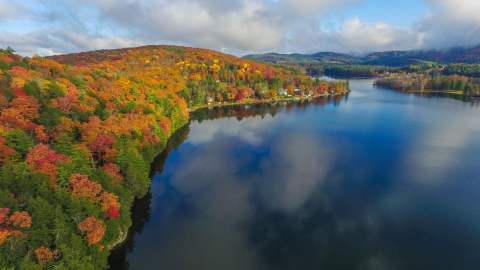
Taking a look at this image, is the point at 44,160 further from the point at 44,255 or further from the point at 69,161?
the point at 44,255

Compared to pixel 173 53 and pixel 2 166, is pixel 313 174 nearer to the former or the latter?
pixel 2 166

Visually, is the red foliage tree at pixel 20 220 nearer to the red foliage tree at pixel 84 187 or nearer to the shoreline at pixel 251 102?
the red foliage tree at pixel 84 187

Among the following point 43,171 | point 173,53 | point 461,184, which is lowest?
point 461,184

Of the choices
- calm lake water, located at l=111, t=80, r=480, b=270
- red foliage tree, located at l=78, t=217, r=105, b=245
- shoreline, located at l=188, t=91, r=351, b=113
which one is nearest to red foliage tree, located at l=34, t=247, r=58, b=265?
red foliage tree, located at l=78, t=217, r=105, b=245

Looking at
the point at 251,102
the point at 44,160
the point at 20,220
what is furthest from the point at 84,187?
the point at 251,102

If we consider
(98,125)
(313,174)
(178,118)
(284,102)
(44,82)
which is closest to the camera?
(98,125)

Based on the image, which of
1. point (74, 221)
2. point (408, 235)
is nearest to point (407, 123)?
point (408, 235)

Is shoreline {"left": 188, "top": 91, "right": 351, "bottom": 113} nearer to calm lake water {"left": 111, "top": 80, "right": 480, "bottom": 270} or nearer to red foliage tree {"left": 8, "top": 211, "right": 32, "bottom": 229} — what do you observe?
calm lake water {"left": 111, "top": 80, "right": 480, "bottom": 270}

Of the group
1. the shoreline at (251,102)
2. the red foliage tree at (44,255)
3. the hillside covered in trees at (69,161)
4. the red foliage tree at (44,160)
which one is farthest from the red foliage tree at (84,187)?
the shoreline at (251,102)
